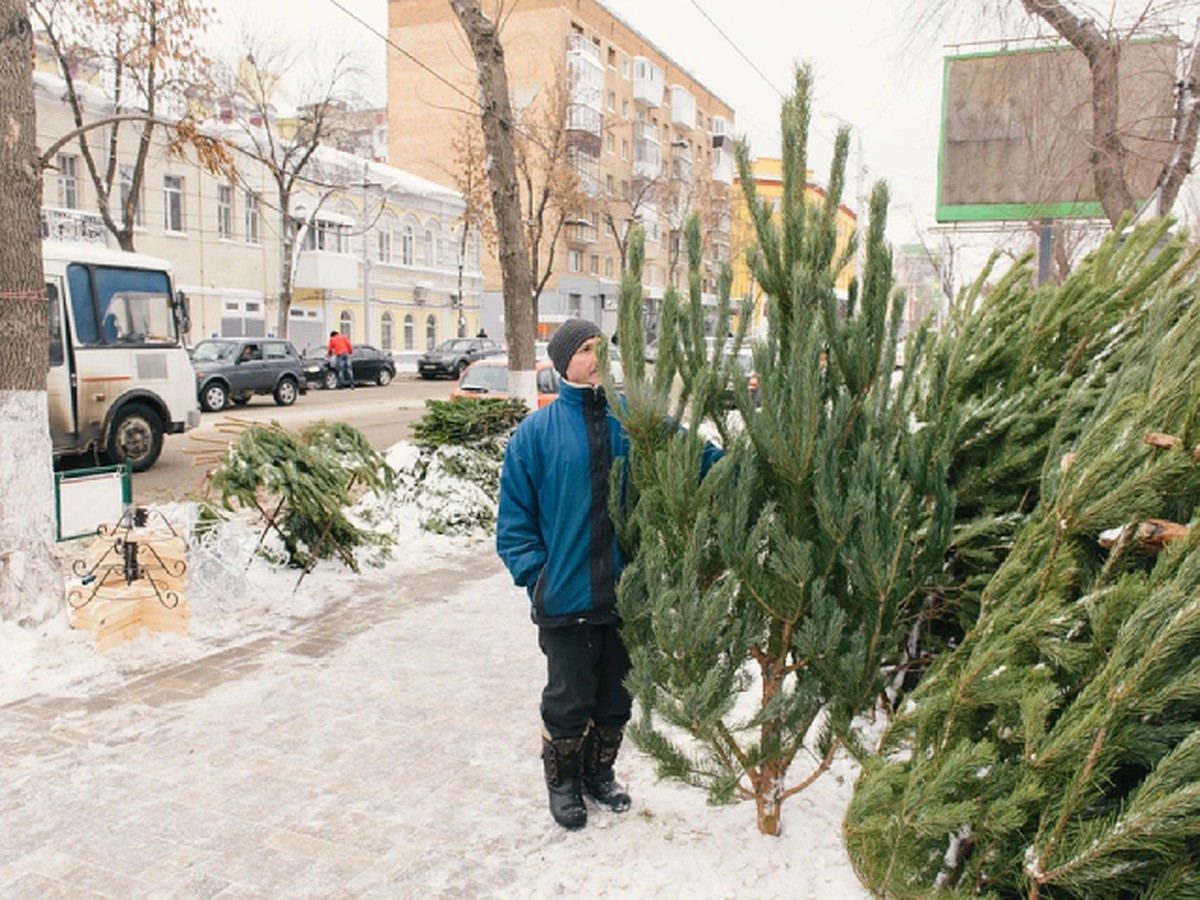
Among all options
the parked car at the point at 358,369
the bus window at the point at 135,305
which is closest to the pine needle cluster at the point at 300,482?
the bus window at the point at 135,305

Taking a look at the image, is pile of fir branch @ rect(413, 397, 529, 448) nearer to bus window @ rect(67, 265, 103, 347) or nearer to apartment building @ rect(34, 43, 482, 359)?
bus window @ rect(67, 265, 103, 347)

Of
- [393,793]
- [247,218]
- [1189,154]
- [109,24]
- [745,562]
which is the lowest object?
[393,793]

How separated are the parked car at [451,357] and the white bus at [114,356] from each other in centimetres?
1956

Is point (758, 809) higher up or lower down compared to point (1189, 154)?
lower down

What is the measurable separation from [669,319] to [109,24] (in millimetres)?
21640

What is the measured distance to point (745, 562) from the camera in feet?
9.03

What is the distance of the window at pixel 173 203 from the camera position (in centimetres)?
2909

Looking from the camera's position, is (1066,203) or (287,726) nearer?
(287,726)

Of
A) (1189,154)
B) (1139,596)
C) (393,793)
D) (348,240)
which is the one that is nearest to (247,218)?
(348,240)

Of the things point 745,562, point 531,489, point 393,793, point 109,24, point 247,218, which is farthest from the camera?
point 247,218

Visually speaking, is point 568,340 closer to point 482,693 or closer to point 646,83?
point 482,693

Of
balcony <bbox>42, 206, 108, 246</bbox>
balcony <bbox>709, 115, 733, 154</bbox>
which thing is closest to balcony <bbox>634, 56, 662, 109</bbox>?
balcony <bbox>709, 115, 733, 154</bbox>

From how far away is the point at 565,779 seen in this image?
135 inches

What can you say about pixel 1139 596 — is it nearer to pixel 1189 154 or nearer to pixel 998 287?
pixel 998 287
